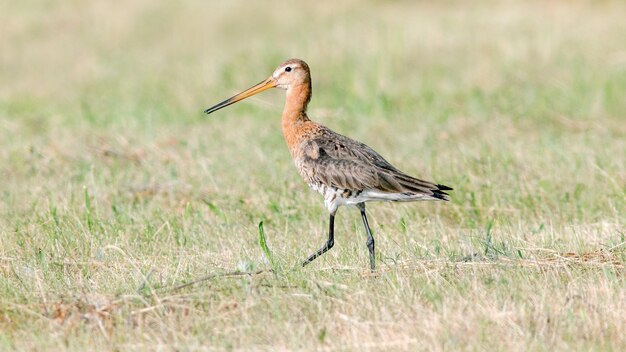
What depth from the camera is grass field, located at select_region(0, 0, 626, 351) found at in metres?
5.29

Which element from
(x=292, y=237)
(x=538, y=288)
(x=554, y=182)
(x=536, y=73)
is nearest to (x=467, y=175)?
(x=554, y=182)

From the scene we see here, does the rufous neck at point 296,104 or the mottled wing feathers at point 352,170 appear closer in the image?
the mottled wing feathers at point 352,170

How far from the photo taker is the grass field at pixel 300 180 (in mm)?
5289

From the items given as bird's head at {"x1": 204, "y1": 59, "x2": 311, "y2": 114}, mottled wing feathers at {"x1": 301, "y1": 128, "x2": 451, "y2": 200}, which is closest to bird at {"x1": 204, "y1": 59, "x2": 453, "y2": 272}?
mottled wing feathers at {"x1": 301, "y1": 128, "x2": 451, "y2": 200}

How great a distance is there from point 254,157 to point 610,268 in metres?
4.67

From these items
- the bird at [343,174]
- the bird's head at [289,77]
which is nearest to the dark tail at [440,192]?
the bird at [343,174]

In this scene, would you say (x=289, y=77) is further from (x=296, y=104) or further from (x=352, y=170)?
(x=352, y=170)

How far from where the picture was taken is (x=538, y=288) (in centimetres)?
555

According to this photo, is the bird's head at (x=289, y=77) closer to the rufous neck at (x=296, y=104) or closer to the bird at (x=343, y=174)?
the rufous neck at (x=296, y=104)

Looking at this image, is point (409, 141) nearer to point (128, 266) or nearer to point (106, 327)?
point (128, 266)

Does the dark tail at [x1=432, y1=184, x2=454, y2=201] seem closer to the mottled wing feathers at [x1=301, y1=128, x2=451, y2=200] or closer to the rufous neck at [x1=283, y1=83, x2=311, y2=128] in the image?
the mottled wing feathers at [x1=301, y1=128, x2=451, y2=200]

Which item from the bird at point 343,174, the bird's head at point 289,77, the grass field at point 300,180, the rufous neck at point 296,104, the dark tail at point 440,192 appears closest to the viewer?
the grass field at point 300,180

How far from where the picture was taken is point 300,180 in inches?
362

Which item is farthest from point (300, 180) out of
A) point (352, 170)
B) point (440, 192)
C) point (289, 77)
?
point (440, 192)
